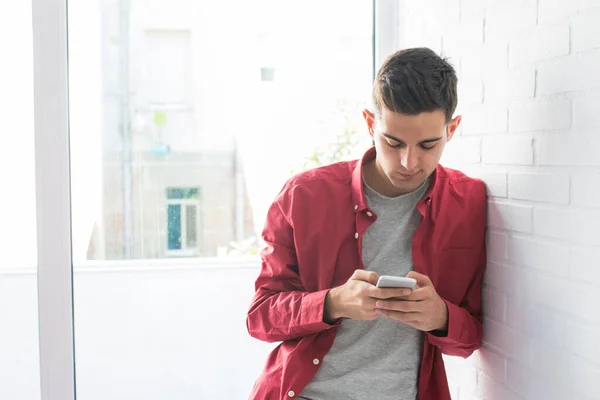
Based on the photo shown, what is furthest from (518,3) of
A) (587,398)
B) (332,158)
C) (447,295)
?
(332,158)

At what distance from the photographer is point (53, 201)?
2.44m

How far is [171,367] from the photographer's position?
2646 mm

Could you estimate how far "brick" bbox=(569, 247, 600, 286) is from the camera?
147cm

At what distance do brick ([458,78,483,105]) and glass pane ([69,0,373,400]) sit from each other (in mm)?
694

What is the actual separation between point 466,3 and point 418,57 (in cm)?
41

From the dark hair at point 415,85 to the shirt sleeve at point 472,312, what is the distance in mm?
318

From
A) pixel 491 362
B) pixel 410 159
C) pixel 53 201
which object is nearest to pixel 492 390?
pixel 491 362

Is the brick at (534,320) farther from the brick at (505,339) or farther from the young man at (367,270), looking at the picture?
the young man at (367,270)

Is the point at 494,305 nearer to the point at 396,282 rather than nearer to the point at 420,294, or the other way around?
the point at 420,294

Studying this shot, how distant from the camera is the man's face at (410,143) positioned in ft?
5.62

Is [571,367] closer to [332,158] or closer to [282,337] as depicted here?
[282,337]

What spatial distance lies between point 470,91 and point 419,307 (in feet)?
2.21

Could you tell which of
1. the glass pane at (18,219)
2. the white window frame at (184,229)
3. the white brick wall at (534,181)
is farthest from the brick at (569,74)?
the glass pane at (18,219)

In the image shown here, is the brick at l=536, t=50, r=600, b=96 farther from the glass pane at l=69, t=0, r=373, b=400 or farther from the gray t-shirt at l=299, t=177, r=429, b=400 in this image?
the glass pane at l=69, t=0, r=373, b=400
